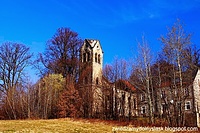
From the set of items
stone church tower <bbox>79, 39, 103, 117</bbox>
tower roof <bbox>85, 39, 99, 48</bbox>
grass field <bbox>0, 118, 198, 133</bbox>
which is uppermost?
tower roof <bbox>85, 39, 99, 48</bbox>

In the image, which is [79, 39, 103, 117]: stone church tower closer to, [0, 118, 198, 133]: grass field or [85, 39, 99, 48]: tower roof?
[85, 39, 99, 48]: tower roof

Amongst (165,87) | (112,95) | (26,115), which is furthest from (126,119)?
(26,115)

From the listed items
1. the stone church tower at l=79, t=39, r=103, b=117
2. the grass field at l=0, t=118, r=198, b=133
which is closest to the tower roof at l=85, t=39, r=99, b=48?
the stone church tower at l=79, t=39, r=103, b=117

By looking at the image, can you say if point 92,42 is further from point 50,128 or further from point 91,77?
point 50,128

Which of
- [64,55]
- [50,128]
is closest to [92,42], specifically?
[64,55]

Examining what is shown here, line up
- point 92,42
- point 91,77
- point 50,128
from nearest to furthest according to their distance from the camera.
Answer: point 50,128 → point 91,77 → point 92,42

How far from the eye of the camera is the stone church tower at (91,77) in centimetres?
2484

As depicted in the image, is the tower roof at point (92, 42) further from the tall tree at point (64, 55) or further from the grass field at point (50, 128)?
the grass field at point (50, 128)

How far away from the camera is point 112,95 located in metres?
25.1

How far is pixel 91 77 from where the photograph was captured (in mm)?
32688

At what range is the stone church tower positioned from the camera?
2484 centimetres

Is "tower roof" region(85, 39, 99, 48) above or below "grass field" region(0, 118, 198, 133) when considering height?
above

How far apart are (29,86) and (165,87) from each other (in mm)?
13879

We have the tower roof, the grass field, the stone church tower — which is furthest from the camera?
the tower roof
